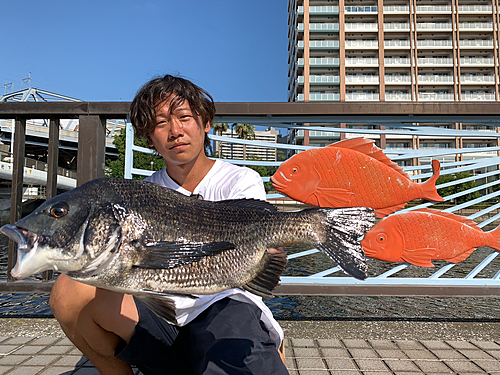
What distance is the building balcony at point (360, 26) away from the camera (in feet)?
181

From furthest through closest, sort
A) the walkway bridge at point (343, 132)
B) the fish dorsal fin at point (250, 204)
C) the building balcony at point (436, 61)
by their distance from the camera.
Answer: the building balcony at point (436, 61), the walkway bridge at point (343, 132), the fish dorsal fin at point (250, 204)

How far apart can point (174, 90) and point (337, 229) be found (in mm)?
1194

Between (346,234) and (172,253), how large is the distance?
0.66 m

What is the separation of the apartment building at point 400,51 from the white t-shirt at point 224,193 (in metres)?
52.5

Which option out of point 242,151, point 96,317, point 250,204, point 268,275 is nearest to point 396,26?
point 242,151

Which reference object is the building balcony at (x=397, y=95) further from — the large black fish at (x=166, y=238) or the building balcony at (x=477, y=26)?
the large black fish at (x=166, y=238)

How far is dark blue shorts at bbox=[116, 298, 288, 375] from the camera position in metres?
1.52

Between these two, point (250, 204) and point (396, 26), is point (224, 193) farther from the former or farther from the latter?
point (396, 26)

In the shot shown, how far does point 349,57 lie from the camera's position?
56500 mm

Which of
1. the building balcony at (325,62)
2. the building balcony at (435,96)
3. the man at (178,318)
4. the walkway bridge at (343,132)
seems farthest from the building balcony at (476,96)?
the man at (178,318)

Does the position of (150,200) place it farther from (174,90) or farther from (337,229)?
(174,90)

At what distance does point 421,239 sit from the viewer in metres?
3.25

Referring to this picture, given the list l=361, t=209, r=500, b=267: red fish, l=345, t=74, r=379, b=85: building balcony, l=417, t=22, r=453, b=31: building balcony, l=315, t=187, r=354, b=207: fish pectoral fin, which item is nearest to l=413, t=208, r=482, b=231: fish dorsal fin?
l=361, t=209, r=500, b=267: red fish

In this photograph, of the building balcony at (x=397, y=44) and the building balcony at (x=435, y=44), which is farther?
the building balcony at (x=397, y=44)
